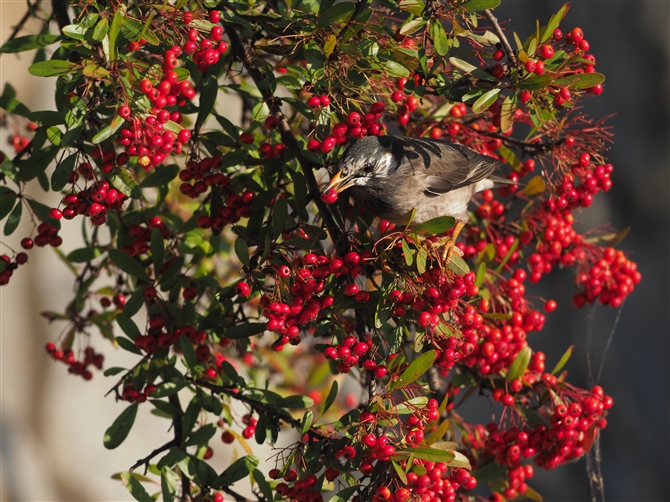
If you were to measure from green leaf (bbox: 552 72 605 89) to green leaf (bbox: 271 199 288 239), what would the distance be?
81 centimetres

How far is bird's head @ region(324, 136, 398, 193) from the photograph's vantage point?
2035 millimetres

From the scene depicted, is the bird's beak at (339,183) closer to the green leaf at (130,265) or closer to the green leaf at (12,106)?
the green leaf at (130,265)

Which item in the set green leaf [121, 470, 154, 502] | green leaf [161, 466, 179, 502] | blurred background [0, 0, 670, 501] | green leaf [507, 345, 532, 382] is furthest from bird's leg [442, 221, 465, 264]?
blurred background [0, 0, 670, 501]

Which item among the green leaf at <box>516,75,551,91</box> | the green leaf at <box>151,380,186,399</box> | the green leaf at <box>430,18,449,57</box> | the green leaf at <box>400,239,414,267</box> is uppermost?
the green leaf at <box>430,18,449,57</box>

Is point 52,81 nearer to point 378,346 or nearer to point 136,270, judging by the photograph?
point 136,270

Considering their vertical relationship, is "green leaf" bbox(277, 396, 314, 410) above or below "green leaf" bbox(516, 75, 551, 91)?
below

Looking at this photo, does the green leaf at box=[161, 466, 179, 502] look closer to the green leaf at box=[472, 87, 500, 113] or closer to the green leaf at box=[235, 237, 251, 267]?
the green leaf at box=[235, 237, 251, 267]

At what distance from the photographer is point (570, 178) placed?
219 centimetres

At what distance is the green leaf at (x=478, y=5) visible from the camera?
169 cm

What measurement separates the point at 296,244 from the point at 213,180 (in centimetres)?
35

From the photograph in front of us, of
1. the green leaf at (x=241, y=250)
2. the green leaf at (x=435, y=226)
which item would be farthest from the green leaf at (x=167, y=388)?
the green leaf at (x=435, y=226)

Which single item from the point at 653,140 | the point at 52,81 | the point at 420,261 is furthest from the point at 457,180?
the point at 52,81

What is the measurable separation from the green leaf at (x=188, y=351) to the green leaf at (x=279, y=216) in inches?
18.3

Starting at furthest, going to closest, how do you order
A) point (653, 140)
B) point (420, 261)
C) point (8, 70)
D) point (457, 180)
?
point (8, 70) < point (653, 140) < point (457, 180) < point (420, 261)
